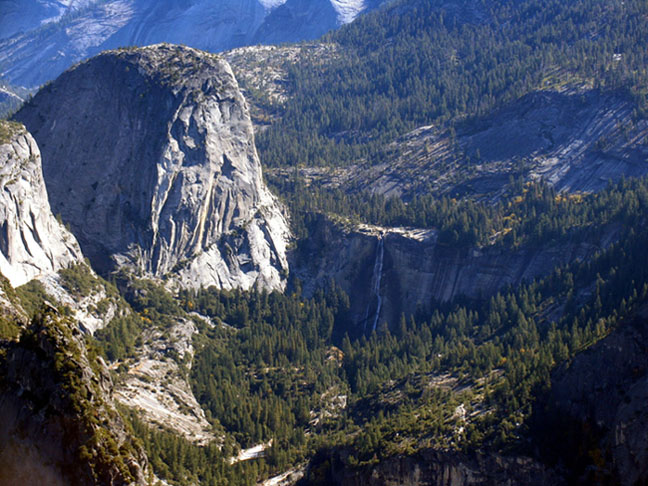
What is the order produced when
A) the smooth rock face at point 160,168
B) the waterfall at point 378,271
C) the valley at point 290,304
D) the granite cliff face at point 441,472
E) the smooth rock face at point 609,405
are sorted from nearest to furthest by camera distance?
1. the smooth rock face at point 609,405
2. the valley at point 290,304
3. the granite cliff face at point 441,472
4. the smooth rock face at point 160,168
5. the waterfall at point 378,271

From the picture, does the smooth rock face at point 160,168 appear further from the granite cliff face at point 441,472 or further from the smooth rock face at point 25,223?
the granite cliff face at point 441,472

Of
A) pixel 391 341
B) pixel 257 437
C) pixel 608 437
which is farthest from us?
pixel 391 341

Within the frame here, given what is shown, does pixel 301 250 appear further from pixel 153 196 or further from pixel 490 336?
pixel 490 336

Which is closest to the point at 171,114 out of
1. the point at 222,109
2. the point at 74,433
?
the point at 222,109

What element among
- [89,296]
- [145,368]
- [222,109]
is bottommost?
[145,368]

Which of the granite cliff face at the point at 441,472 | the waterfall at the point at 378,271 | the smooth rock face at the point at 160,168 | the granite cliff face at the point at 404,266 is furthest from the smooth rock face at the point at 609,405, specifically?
the smooth rock face at the point at 160,168
